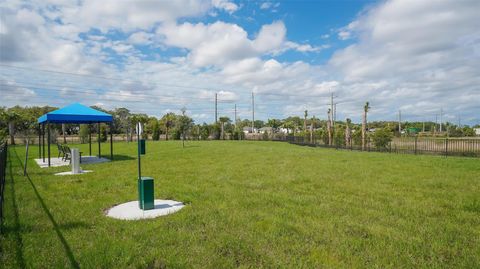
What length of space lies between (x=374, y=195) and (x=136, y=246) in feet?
16.9

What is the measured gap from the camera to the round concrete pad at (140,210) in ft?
17.1

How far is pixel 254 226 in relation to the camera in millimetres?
4625

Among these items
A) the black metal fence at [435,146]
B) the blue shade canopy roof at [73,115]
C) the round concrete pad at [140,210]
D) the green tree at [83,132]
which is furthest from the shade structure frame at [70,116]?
the green tree at [83,132]

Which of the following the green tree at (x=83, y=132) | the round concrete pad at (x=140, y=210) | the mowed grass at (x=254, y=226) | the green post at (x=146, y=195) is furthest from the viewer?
the green tree at (x=83, y=132)

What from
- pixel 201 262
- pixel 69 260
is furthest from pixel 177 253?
pixel 69 260

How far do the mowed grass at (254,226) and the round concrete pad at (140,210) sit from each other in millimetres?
227

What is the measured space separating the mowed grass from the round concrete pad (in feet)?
0.74

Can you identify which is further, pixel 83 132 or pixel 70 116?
pixel 83 132

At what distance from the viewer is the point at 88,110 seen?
14.1 meters

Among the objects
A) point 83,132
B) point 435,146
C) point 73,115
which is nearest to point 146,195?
point 73,115

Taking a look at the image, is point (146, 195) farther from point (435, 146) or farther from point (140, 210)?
point (435, 146)

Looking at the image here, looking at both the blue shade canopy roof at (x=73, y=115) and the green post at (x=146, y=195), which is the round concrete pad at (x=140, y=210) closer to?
the green post at (x=146, y=195)

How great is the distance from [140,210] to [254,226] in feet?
7.48

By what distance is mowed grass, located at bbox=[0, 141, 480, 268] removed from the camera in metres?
3.55
